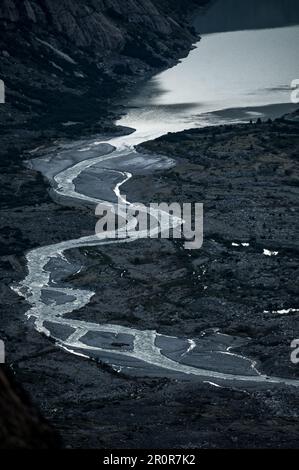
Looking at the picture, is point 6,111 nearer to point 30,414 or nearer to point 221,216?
point 221,216

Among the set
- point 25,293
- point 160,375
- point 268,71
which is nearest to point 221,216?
point 25,293

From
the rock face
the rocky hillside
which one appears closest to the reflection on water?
the rocky hillside

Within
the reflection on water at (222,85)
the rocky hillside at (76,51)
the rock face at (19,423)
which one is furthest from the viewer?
the rocky hillside at (76,51)

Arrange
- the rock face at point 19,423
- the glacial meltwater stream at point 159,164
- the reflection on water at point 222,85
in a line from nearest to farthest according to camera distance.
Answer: the rock face at point 19,423 < the glacial meltwater stream at point 159,164 < the reflection on water at point 222,85

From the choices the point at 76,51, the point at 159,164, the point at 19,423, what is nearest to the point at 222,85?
the point at 76,51

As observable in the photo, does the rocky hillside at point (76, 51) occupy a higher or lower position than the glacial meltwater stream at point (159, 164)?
higher

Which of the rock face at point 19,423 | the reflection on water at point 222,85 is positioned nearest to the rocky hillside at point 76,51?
the reflection on water at point 222,85

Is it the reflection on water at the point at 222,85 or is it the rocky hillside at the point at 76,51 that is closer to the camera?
the reflection on water at the point at 222,85

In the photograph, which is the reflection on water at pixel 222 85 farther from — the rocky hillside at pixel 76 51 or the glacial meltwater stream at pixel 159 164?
the rocky hillside at pixel 76 51

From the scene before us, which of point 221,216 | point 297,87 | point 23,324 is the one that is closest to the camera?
point 23,324
